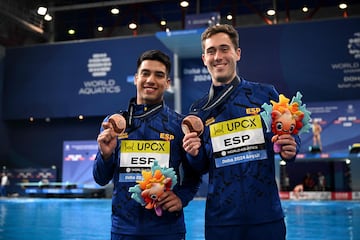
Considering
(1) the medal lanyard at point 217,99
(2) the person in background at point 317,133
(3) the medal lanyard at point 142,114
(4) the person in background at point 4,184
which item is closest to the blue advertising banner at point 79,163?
(4) the person in background at point 4,184

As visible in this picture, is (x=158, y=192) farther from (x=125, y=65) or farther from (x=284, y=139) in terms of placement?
(x=125, y=65)

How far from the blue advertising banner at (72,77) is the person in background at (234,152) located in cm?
1764

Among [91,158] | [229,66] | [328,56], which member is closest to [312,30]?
[328,56]

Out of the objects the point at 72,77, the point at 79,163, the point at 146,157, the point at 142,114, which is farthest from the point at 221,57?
the point at 72,77

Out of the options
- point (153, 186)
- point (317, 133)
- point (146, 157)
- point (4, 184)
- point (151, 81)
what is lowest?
point (4, 184)

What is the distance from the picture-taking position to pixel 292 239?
229 inches

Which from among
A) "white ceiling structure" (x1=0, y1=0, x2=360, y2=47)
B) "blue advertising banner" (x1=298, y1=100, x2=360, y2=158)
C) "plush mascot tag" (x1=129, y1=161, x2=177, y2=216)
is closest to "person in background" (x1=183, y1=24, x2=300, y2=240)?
"plush mascot tag" (x1=129, y1=161, x2=177, y2=216)

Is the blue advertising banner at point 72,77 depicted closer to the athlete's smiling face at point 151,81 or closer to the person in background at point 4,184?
the person in background at point 4,184

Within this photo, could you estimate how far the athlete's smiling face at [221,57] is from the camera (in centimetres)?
231

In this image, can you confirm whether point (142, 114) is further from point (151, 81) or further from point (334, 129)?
point (334, 129)

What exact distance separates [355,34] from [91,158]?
44.5ft

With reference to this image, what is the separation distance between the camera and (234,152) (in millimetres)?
Result: 2234

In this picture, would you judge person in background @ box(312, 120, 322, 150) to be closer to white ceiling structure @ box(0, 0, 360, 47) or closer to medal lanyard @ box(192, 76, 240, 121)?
white ceiling structure @ box(0, 0, 360, 47)

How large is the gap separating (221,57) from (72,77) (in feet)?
65.9
